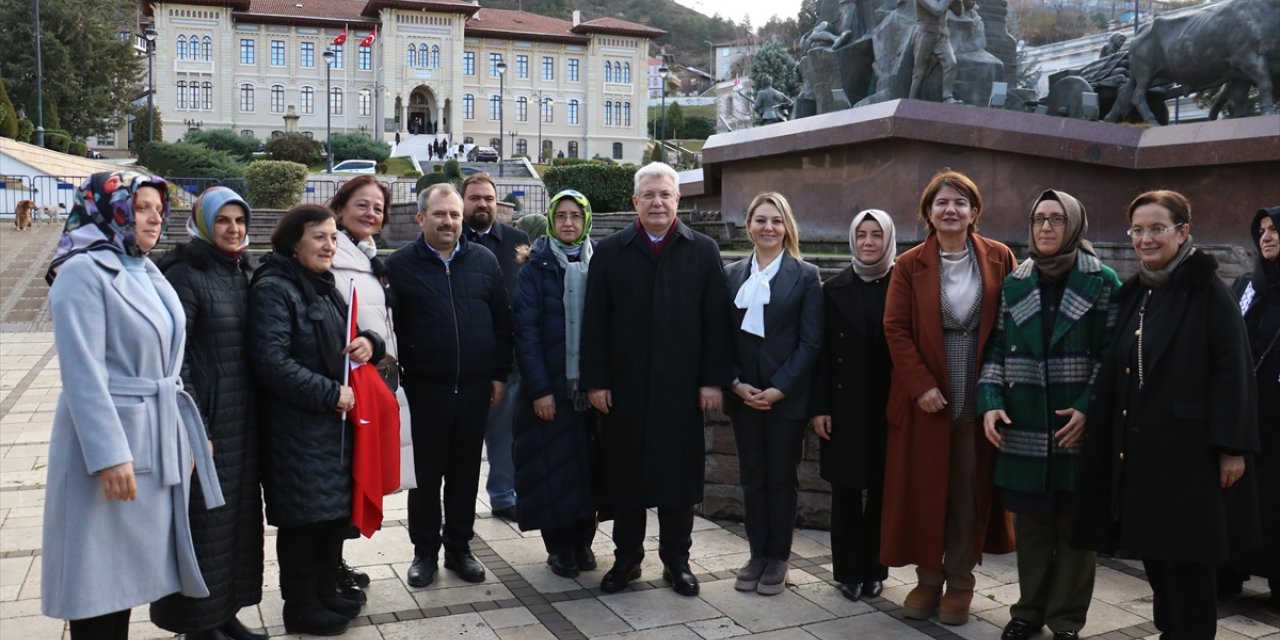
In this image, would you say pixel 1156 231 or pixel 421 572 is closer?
pixel 1156 231

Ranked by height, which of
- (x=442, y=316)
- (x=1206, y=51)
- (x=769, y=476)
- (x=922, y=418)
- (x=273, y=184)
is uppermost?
(x=1206, y=51)

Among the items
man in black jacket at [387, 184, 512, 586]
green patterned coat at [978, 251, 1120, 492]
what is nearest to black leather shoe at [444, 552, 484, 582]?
man in black jacket at [387, 184, 512, 586]

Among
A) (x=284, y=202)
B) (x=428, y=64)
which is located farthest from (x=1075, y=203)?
(x=428, y=64)

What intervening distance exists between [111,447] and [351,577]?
68.6 inches

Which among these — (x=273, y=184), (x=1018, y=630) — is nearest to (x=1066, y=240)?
(x=1018, y=630)

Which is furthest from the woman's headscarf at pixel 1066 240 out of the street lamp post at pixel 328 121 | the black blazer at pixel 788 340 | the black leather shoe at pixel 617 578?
the street lamp post at pixel 328 121

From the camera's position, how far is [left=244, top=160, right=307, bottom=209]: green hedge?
27.2m

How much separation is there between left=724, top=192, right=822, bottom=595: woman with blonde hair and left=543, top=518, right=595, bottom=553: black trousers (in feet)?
2.61

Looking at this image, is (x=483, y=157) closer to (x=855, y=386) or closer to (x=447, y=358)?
(x=447, y=358)

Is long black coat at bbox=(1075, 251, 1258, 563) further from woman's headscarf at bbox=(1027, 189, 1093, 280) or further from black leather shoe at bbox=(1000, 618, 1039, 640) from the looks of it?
black leather shoe at bbox=(1000, 618, 1039, 640)

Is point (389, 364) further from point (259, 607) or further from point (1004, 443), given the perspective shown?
point (1004, 443)

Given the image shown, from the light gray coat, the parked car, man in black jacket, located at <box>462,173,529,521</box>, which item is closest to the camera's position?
the light gray coat

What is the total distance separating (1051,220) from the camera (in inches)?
160

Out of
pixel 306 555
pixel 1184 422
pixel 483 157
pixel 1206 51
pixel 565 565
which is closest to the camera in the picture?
pixel 1184 422
